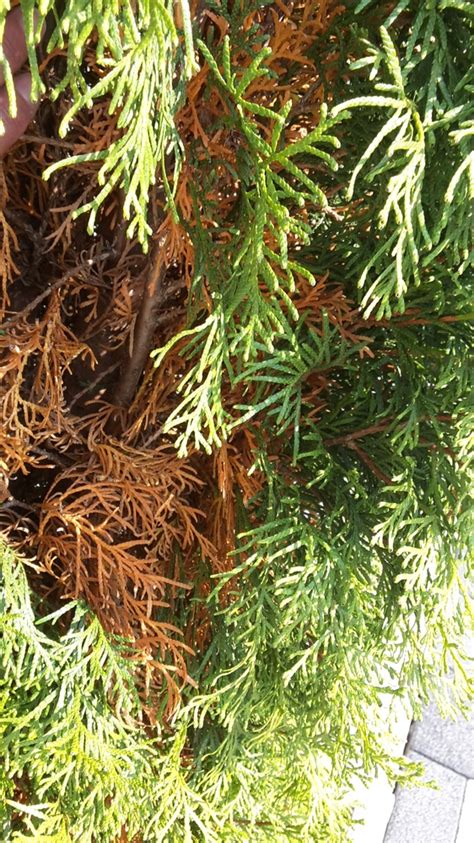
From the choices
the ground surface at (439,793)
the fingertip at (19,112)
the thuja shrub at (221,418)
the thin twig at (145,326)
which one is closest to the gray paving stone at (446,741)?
the ground surface at (439,793)

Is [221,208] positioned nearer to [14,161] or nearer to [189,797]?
[14,161]

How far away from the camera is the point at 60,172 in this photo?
0.84 meters

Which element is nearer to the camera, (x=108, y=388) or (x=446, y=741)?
(x=108, y=388)

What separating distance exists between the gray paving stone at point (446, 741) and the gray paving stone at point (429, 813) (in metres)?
0.03

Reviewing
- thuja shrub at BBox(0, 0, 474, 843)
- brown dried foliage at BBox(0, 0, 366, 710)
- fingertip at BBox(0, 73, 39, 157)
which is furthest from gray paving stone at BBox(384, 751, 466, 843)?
fingertip at BBox(0, 73, 39, 157)

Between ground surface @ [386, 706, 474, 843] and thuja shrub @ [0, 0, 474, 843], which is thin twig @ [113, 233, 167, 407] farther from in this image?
ground surface @ [386, 706, 474, 843]

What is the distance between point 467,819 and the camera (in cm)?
162

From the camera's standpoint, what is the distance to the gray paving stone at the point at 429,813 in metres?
1.60

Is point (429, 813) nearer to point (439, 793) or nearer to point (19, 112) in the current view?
point (439, 793)

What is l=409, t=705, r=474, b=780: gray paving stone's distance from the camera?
1.70 meters

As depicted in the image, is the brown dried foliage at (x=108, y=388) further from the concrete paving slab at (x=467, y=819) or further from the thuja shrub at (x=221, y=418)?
the concrete paving slab at (x=467, y=819)

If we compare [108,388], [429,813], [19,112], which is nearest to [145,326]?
[108,388]

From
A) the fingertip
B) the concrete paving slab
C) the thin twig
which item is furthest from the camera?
the concrete paving slab

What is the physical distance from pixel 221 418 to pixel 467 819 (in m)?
1.33
